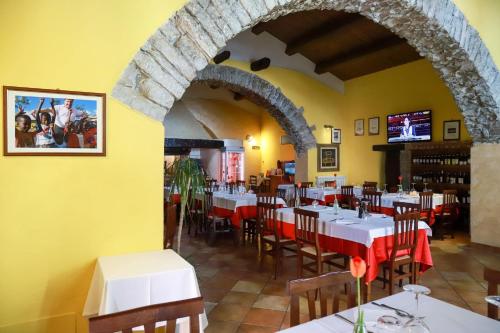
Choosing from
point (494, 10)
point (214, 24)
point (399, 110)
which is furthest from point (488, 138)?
point (214, 24)

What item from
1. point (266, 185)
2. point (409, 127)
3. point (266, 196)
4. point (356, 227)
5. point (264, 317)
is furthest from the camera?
point (266, 185)

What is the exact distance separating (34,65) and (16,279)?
1510mm

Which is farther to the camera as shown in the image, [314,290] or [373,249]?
[373,249]

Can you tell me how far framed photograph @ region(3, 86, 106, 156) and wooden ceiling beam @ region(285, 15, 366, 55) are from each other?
5836 mm

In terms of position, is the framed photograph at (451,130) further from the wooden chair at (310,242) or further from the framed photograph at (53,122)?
the framed photograph at (53,122)

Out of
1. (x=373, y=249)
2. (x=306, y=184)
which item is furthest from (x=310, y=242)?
(x=306, y=184)

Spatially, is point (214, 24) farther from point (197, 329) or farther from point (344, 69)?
point (344, 69)

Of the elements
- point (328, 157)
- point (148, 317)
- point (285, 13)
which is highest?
point (285, 13)

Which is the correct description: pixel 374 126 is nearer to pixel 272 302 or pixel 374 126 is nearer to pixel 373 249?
pixel 373 249

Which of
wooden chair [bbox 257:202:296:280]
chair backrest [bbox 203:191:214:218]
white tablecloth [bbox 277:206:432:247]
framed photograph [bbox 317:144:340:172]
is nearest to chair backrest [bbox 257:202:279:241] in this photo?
wooden chair [bbox 257:202:296:280]

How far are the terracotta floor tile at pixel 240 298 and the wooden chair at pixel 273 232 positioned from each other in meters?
0.58

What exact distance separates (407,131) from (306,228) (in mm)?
5580

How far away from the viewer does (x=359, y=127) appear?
9.50 meters

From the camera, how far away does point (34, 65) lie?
2.48 meters
